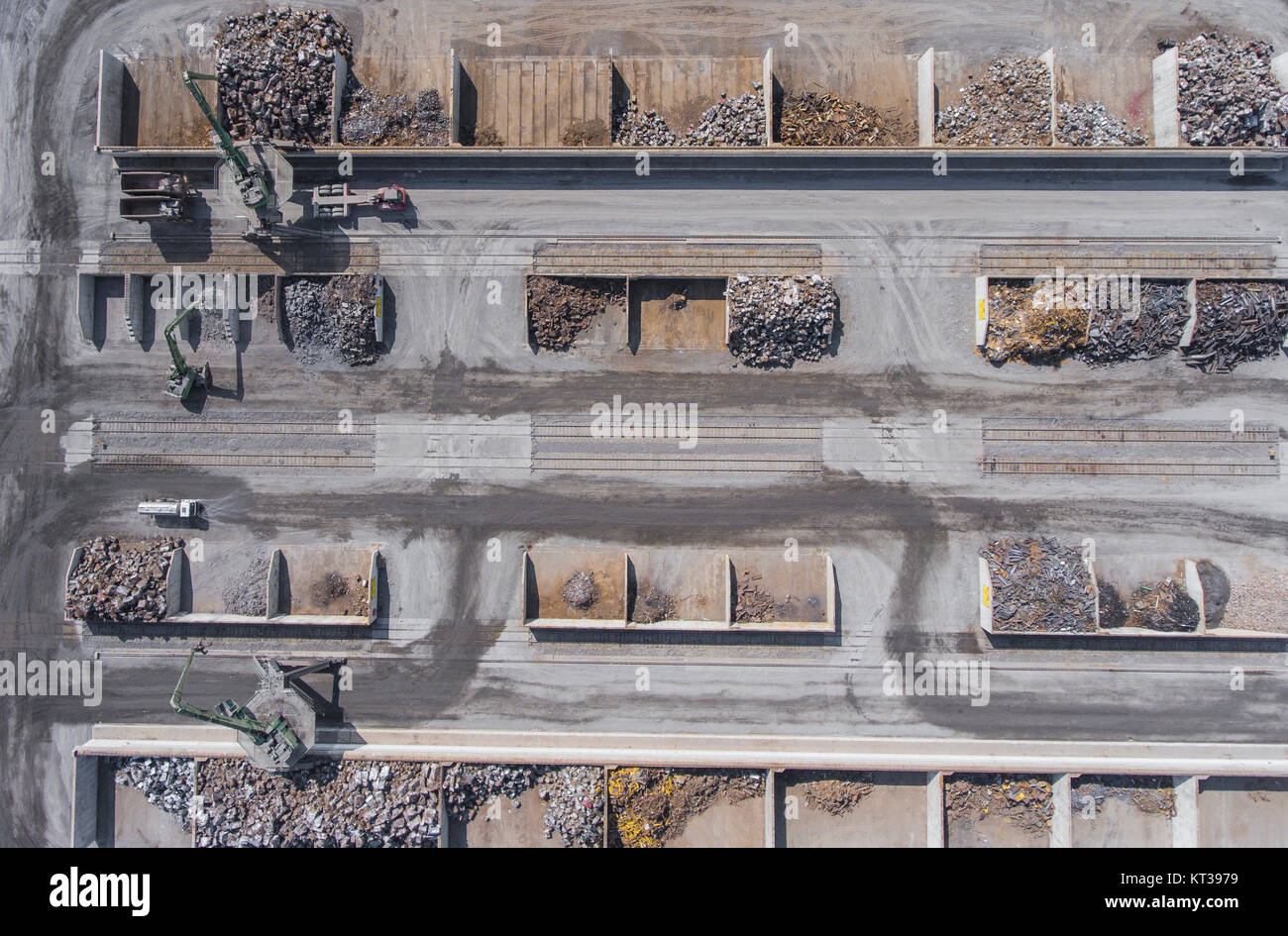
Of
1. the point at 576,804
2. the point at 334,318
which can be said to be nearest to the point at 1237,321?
the point at 576,804

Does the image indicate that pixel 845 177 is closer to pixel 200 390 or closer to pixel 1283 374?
pixel 1283 374

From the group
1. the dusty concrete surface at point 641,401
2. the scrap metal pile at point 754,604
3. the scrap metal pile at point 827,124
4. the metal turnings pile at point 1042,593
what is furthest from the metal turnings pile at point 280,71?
the metal turnings pile at point 1042,593

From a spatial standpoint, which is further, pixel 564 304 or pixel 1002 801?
pixel 564 304

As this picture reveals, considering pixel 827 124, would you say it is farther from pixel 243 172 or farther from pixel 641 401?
pixel 243 172

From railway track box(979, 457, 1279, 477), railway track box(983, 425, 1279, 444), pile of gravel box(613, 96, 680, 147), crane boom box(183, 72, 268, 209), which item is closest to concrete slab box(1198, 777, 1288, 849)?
railway track box(979, 457, 1279, 477)

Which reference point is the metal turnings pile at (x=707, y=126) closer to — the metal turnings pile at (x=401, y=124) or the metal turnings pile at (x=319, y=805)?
the metal turnings pile at (x=401, y=124)

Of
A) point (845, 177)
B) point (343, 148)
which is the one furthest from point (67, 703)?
point (845, 177)
